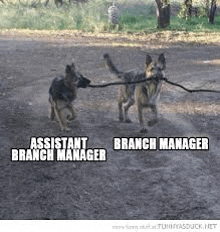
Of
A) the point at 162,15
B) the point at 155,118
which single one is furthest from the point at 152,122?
the point at 162,15

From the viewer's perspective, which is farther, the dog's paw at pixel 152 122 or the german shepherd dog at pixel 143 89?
the dog's paw at pixel 152 122

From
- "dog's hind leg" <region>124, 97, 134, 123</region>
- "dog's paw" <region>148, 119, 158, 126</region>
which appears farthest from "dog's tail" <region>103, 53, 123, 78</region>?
"dog's paw" <region>148, 119, 158, 126</region>

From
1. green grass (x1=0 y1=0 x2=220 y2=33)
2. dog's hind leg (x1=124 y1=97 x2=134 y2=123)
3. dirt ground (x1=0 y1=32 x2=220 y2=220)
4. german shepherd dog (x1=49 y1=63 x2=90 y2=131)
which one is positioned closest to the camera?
dirt ground (x1=0 y1=32 x2=220 y2=220)

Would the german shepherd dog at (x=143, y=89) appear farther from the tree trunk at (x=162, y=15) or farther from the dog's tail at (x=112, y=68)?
the tree trunk at (x=162, y=15)

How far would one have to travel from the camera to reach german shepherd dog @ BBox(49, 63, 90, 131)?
22.9ft

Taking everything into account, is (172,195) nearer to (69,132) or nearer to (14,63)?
(69,132)

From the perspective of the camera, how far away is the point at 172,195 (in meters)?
5.61

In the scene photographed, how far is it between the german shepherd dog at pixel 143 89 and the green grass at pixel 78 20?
1620 centimetres

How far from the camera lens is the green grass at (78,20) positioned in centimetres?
2512

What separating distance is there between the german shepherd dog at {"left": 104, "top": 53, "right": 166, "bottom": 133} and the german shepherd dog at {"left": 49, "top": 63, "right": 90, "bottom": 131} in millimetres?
717

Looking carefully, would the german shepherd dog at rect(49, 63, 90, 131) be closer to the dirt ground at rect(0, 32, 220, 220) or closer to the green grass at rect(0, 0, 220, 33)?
the dirt ground at rect(0, 32, 220, 220)

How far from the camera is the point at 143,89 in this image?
24.2ft

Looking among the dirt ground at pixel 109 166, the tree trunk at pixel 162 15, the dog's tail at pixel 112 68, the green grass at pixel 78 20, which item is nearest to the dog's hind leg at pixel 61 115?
the dirt ground at pixel 109 166

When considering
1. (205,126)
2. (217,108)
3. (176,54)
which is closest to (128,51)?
(176,54)
